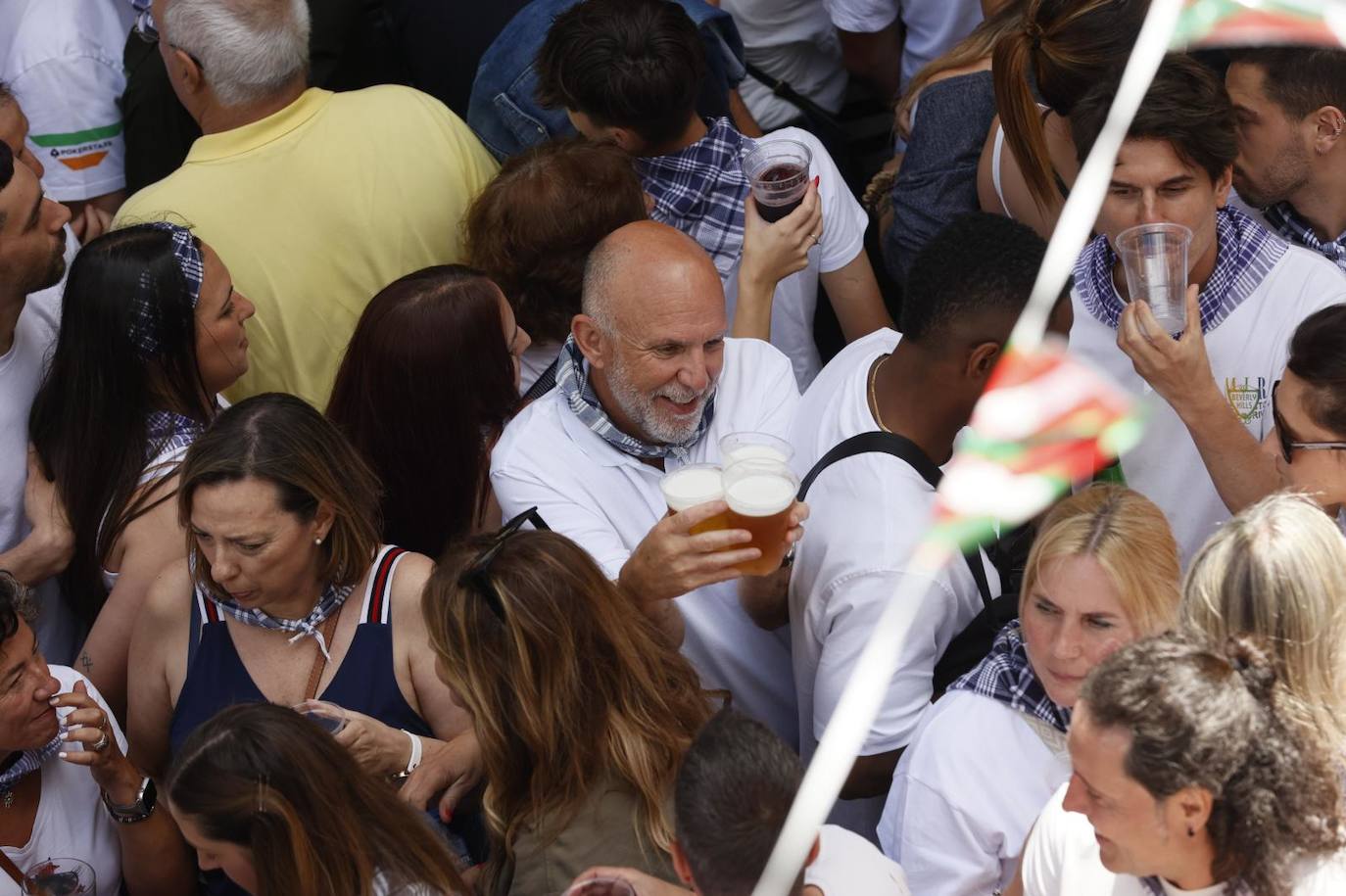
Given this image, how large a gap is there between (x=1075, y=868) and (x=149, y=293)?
2.23 m

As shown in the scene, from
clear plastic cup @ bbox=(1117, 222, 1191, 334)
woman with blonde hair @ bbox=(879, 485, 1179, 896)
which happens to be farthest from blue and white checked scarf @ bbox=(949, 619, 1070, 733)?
clear plastic cup @ bbox=(1117, 222, 1191, 334)

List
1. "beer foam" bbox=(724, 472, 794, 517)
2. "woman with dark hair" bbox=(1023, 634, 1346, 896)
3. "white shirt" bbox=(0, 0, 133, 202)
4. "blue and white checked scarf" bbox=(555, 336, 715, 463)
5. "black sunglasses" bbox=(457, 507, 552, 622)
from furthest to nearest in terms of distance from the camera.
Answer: "white shirt" bbox=(0, 0, 133, 202)
"blue and white checked scarf" bbox=(555, 336, 715, 463)
"beer foam" bbox=(724, 472, 794, 517)
"black sunglasses" bbox=(457, 507, 552, 622)
"woman with dark hair" bbox=(1023, 634, 1346, 896)

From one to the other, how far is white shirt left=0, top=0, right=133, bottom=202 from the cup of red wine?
6.21 feet

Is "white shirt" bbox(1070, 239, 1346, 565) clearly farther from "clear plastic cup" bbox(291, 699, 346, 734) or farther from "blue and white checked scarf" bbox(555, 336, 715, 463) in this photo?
"clear plastic cup" bbox(291, 699, 346, 734)

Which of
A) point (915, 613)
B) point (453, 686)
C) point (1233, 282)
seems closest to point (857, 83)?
point (1233, 282)

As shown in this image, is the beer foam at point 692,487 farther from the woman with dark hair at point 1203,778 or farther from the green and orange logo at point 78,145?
the green and orange logo at point 78,145

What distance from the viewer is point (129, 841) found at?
108 inches

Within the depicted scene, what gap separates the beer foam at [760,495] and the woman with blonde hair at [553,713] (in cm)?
28

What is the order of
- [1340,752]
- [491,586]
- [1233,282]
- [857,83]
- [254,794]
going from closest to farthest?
1. [1340,752]
2. [254,794]
3. [491,586]
4. [1233,282]
5. [857,83]

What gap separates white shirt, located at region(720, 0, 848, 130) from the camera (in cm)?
447

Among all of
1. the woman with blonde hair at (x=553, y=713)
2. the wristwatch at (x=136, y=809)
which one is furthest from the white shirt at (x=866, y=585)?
the wristwatch at (x=136, y=809)

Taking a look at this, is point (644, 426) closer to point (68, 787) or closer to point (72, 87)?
point (68, 787)

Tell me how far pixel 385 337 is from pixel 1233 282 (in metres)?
1.80

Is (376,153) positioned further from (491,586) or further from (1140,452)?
(1140,452)
